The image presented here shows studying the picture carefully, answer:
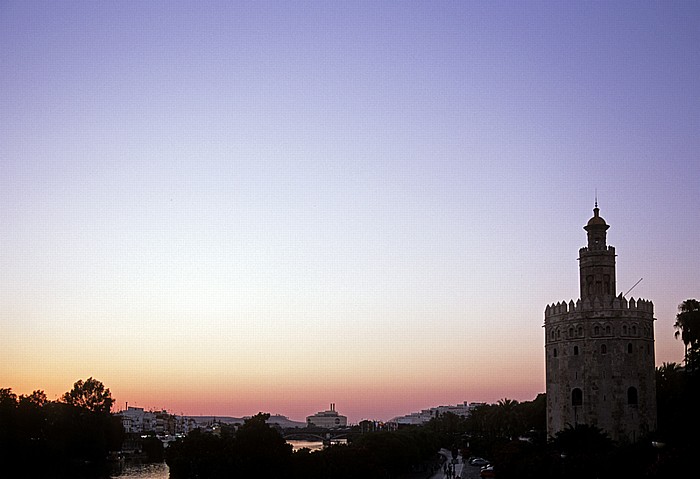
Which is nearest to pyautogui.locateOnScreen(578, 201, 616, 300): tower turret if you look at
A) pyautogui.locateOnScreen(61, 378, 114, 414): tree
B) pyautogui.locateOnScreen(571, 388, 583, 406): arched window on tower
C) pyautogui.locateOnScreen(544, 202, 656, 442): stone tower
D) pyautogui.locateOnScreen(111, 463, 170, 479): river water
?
pyautogui.locateOnScreen(544, 202, 656, 442): stone tower

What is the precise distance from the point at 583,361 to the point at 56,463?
40.1 m

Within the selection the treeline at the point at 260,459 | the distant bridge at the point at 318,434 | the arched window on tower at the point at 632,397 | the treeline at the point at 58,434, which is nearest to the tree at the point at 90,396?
the treeline at the point at 58,434

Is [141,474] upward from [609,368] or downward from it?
downward

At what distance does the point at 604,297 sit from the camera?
47.2m

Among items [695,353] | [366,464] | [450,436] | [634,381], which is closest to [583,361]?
[634,381]

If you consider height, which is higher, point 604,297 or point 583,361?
point 604,297

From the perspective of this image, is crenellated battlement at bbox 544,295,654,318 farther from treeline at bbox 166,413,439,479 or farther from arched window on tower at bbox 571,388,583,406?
treeline at bbox 166,413,439,479

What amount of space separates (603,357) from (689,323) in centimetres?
675

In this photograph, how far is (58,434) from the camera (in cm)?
6750

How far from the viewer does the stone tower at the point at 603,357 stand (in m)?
45.9

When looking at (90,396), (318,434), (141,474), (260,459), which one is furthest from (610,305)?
(318,434)

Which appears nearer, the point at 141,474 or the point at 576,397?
the point at 576,397

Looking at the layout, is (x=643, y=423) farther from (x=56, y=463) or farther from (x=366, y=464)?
(x=56, y=463)

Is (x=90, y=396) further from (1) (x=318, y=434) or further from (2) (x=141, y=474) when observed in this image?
(1) (x=318, y=434)
